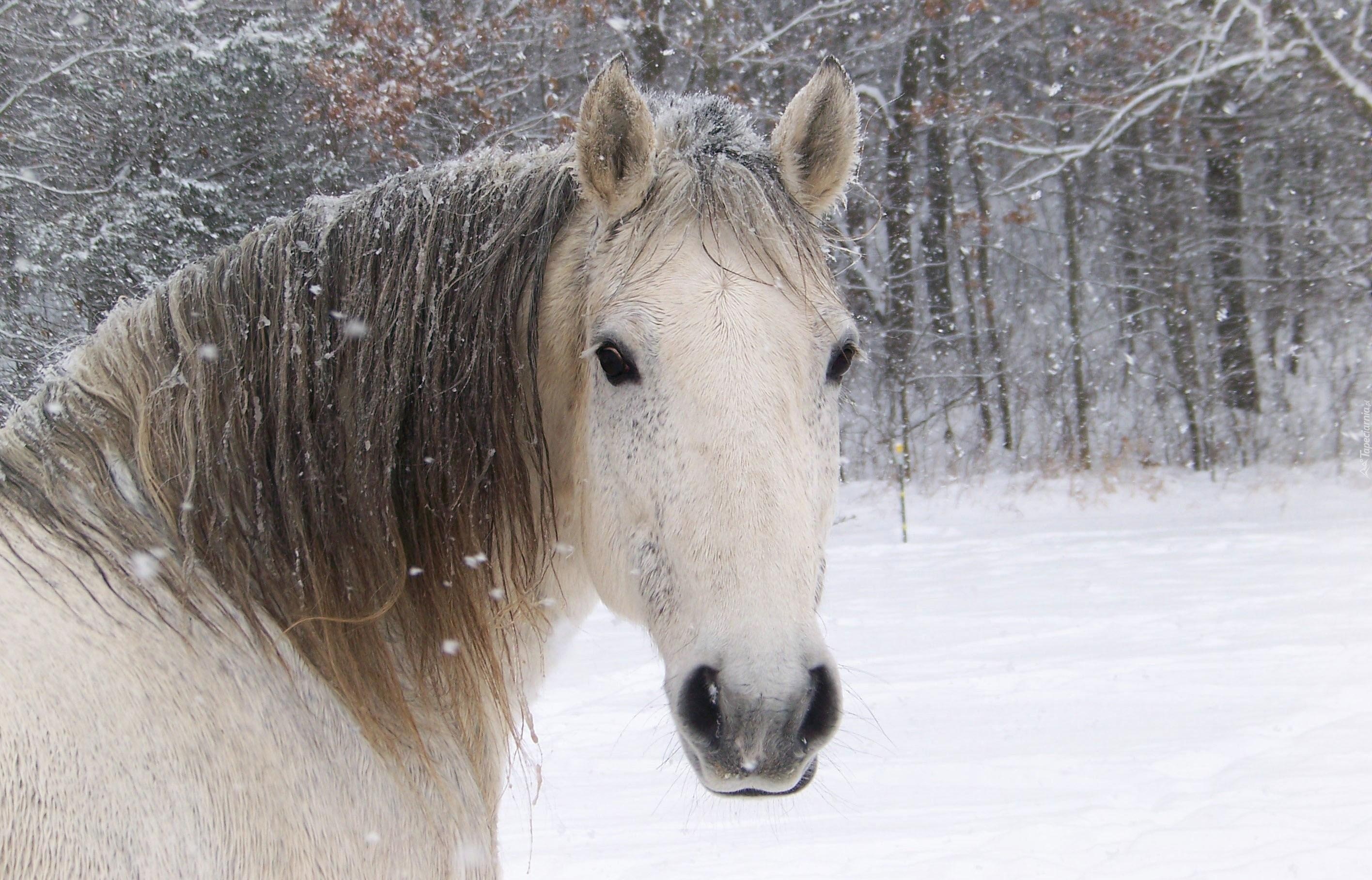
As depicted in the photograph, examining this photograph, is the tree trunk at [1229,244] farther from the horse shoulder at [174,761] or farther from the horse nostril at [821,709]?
the horse shoulder at [174,761]

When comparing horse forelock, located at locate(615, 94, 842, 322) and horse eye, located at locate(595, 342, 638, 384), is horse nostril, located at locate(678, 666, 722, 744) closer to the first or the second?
horse eye, located at locate(595, 342, 638, 384)

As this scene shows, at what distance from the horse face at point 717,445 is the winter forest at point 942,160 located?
4.97m

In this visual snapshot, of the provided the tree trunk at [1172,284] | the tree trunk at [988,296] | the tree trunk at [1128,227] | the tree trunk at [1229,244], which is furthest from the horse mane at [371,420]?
the tree trunk at [1128,227]

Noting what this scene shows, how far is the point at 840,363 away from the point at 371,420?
977mm

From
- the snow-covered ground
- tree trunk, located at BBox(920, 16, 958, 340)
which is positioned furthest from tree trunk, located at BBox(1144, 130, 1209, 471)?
the snow-covered ground

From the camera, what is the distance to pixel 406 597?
1.85 metres

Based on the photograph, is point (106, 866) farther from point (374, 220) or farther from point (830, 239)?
point (830, 239)

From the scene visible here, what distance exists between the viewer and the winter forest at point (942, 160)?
9266 mm

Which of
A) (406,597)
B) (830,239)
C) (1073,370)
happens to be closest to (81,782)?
(406,597)

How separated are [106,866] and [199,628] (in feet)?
Result: 1.43

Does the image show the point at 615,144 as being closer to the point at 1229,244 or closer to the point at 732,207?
the point at 732,207

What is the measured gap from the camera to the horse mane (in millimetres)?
1705

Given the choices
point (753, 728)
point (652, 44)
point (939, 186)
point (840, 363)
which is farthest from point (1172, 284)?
point (753, 728)

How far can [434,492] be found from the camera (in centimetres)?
185
